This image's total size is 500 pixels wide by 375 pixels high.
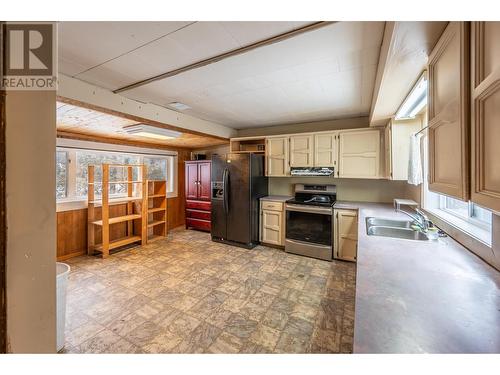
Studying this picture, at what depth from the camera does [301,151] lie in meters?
3.73

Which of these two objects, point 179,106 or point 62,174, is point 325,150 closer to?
point 179,106

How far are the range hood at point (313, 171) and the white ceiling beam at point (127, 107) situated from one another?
1.67 m

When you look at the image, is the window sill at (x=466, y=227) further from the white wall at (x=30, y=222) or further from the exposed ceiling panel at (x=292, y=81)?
the white wall at (x=30, y=222)

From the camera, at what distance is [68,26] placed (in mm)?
1314

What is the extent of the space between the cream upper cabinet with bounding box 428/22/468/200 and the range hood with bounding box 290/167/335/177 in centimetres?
230

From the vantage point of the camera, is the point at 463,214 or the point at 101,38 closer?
the point at 101,38

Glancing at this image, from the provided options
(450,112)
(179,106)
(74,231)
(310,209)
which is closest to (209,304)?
Result: (310,209)

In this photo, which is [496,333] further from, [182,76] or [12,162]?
[182,76]

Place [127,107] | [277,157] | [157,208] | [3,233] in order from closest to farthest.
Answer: [3,233]
[127,107]
[277,157]
[157,208]

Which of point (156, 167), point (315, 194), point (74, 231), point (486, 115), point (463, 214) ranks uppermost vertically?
point (156, 167)

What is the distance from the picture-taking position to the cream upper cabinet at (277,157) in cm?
387

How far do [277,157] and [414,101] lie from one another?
7.40 ft
